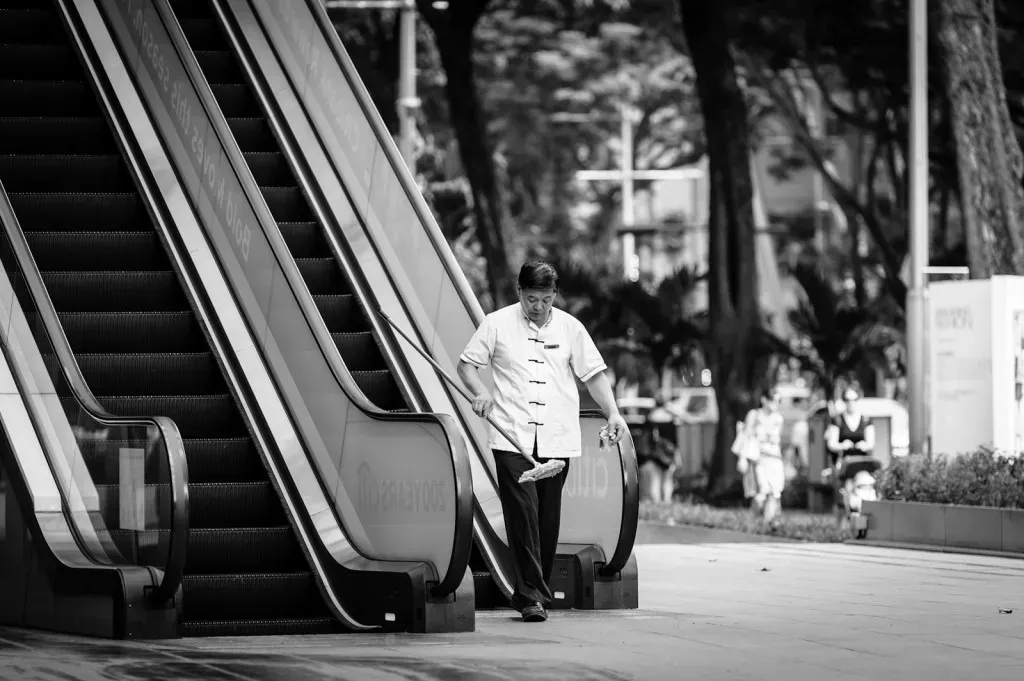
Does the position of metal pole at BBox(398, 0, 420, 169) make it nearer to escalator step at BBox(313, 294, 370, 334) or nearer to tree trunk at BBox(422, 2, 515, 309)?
tree trunk at BBox(422, 2, 515, 309)

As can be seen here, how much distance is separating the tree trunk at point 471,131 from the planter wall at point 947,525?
12214mm

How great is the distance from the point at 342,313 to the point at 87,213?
7.44 feet

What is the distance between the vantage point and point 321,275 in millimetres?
14141

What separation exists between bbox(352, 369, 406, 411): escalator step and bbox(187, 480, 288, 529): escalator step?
1409mm

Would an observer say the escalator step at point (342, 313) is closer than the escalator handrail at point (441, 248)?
No

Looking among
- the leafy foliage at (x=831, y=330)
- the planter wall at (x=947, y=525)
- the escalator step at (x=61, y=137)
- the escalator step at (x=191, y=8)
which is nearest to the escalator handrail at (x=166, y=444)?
the escalator step at (x=61, y=137)

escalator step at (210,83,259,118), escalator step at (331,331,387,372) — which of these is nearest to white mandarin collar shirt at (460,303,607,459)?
escalator step at (331,331,387,372)

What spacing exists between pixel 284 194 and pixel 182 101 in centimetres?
104

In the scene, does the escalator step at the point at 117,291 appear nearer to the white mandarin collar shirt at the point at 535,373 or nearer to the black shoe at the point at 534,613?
the white mandarin collar shirt at the point at 535,373

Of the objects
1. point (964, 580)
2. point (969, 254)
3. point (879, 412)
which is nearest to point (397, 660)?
point (964, 580)

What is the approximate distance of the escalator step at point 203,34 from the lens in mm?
17688

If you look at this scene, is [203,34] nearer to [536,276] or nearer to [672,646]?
[536,276]

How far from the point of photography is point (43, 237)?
1411 cm

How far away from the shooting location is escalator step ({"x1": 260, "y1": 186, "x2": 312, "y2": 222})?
1502 centimetres
